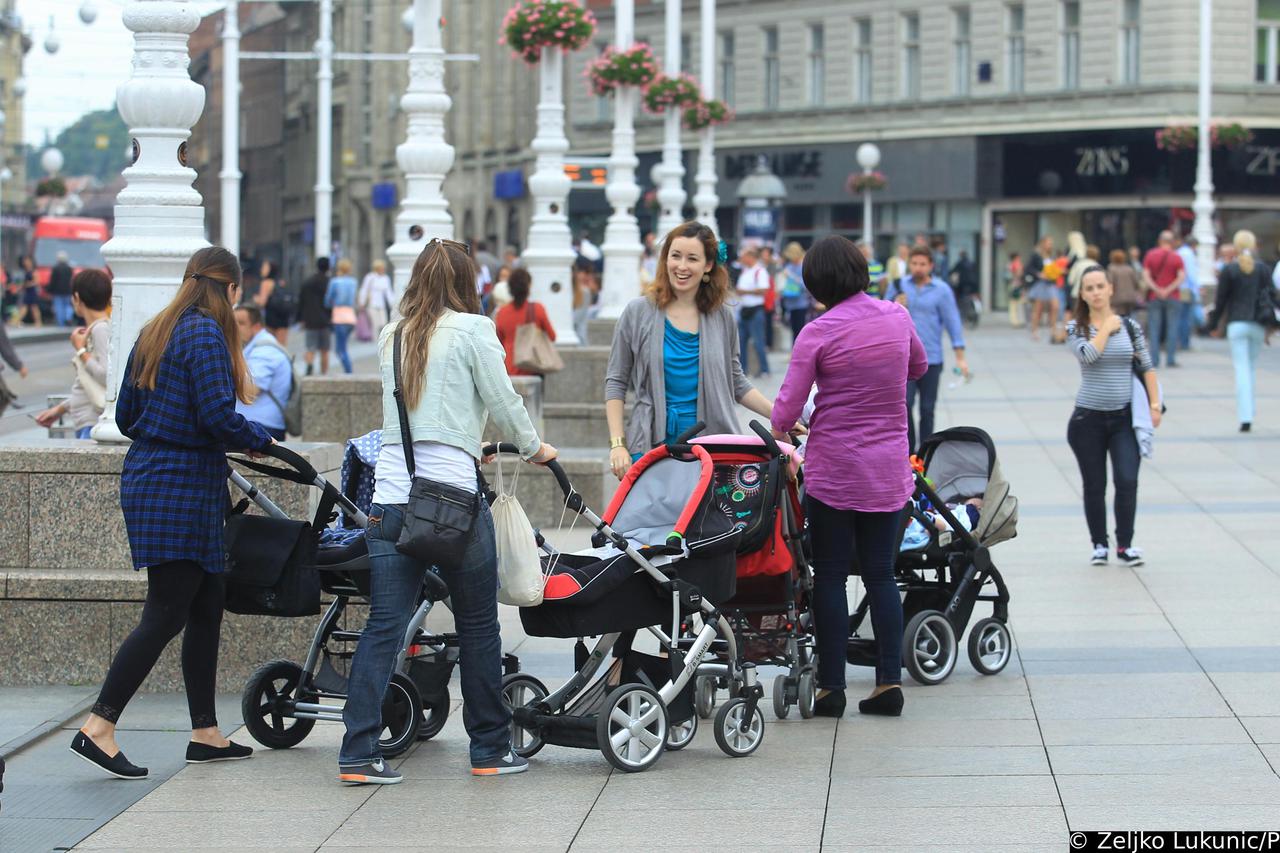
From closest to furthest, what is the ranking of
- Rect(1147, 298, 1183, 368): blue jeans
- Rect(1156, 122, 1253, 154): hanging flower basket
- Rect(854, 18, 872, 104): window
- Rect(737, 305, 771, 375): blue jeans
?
Rect(737, 305, 771, 375): blue jeans < Rect(1147, 298, 1183, 368): blue jeans < Rect(1156, 122, 1253, 154): hanging flower basket < Rect(854, 18, 872, 104): window

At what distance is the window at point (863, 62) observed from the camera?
55.1 metres

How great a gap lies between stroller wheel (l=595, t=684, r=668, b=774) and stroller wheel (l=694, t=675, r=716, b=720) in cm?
48

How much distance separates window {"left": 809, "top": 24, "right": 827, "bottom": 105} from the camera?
5634 centimetres

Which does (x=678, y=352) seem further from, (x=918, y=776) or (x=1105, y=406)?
(x=1105, y=406)

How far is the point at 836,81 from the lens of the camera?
5578 centimetres

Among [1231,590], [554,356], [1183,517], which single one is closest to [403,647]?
[1231,590]

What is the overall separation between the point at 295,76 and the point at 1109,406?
263 feet

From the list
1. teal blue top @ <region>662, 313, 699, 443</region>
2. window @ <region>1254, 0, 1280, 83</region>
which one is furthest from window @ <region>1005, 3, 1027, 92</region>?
teal blue top @ <region>662, 313, 699, 443</region>

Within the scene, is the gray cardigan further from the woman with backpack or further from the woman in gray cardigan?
the woman with backpack

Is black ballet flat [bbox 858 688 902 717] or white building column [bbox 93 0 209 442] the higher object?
white building column [bbox 93 0 209 442]

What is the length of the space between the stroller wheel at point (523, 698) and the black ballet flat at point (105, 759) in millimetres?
1276

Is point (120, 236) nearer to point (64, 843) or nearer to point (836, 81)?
point (64, 843)

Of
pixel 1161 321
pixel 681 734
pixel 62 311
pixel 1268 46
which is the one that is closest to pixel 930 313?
pixel 681 734

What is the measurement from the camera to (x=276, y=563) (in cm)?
712
